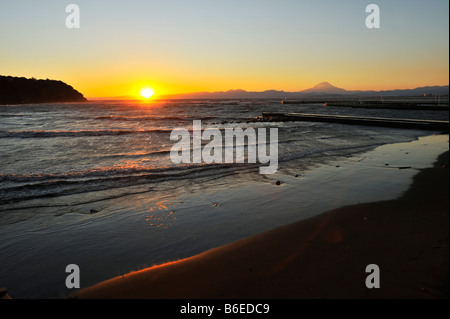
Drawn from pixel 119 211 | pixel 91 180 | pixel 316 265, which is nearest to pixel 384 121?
pixel 91 180

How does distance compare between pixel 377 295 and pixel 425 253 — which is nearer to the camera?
pixel 377 295

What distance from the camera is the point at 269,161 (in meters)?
12.3

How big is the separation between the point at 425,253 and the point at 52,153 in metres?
16.7

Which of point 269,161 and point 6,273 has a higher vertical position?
point 269,161

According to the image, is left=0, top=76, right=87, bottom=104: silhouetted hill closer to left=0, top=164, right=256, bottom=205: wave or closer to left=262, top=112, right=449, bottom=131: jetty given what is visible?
left=262, top=112, right=449, bottom=131: jetty

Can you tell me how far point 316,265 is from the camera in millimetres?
3844

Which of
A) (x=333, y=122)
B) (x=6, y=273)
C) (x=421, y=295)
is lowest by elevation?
(x=6, y=273)

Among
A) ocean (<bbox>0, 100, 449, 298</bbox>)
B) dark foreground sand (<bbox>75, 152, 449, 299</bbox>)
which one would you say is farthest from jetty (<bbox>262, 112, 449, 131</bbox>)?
dark foreground sand (<bbox>75, 152, 449, 299</bbox>)

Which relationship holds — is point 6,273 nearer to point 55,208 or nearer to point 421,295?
point 55,208

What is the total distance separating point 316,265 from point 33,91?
16463 centimetres
